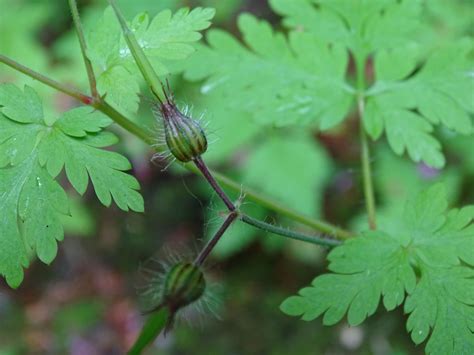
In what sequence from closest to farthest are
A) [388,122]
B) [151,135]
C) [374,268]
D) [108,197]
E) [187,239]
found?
[108,197]
[374,268]
[151,135]
[388,122]
[187,239]

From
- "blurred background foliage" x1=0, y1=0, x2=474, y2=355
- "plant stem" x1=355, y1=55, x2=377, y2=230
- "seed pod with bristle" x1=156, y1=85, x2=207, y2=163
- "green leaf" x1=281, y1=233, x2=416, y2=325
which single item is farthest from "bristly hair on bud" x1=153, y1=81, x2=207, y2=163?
"blurred background foliage" x1=0, y1=0, x2=474, y2=355

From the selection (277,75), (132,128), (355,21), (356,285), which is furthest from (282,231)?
(355,21)

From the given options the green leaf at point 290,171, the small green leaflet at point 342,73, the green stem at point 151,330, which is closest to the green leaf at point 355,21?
the small green leaflet at point 342,73

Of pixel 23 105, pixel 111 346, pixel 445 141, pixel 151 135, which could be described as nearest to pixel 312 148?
pixel 445 141

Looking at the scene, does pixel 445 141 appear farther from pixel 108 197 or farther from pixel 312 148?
pixel 108 197

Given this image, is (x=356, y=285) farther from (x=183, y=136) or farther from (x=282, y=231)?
(x=183, y=136)
